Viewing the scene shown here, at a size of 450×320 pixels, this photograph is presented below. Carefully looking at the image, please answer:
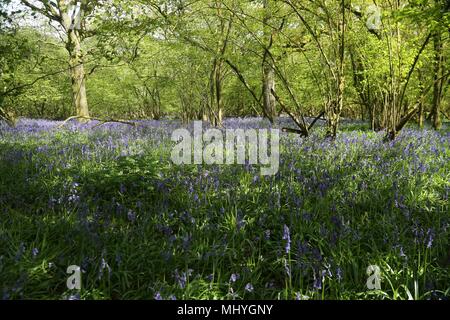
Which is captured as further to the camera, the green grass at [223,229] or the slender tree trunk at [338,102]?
the slender tree trunk at [338,102]

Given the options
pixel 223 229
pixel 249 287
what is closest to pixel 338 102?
pixel 223 229

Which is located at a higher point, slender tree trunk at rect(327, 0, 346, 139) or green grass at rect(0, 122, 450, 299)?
slender tree trunk at rect(327, 0, 346, 139)

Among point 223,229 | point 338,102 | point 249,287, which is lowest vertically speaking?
point 249,287

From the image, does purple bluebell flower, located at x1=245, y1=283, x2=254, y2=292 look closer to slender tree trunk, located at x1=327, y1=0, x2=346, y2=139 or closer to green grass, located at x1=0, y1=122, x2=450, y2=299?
green grass, located at x1=0, y1=122, x2=450, y2=299

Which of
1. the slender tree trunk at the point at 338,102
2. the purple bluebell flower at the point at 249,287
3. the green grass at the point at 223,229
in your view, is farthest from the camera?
the slender tree trunk at the point at 338,102

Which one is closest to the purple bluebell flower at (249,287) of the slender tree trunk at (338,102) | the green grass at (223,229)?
the green grass at (223,229)

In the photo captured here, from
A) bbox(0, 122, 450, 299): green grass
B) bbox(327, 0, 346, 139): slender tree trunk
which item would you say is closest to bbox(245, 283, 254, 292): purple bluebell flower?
bbox(0, 122, 450, 299): green grass

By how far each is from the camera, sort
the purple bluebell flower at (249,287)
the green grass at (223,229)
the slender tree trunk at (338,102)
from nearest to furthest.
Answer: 1. the purple bluebell flower at (249,287)
2. the green grass at (223,229)
3. the slender tree trunk at (338,102)

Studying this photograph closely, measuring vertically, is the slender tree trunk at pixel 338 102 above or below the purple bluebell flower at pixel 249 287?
above

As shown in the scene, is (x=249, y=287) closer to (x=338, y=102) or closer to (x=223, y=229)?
(x=223, y=229)

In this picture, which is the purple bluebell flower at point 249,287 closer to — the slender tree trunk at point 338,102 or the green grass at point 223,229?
the green grass at point 223,229

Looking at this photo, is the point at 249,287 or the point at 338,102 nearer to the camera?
the point at 249,287

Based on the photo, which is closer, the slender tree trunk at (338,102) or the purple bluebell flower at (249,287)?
the purple bluebell flower at (249,287)

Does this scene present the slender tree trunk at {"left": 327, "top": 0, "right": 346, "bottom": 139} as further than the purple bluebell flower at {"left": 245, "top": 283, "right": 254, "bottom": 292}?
Yes
